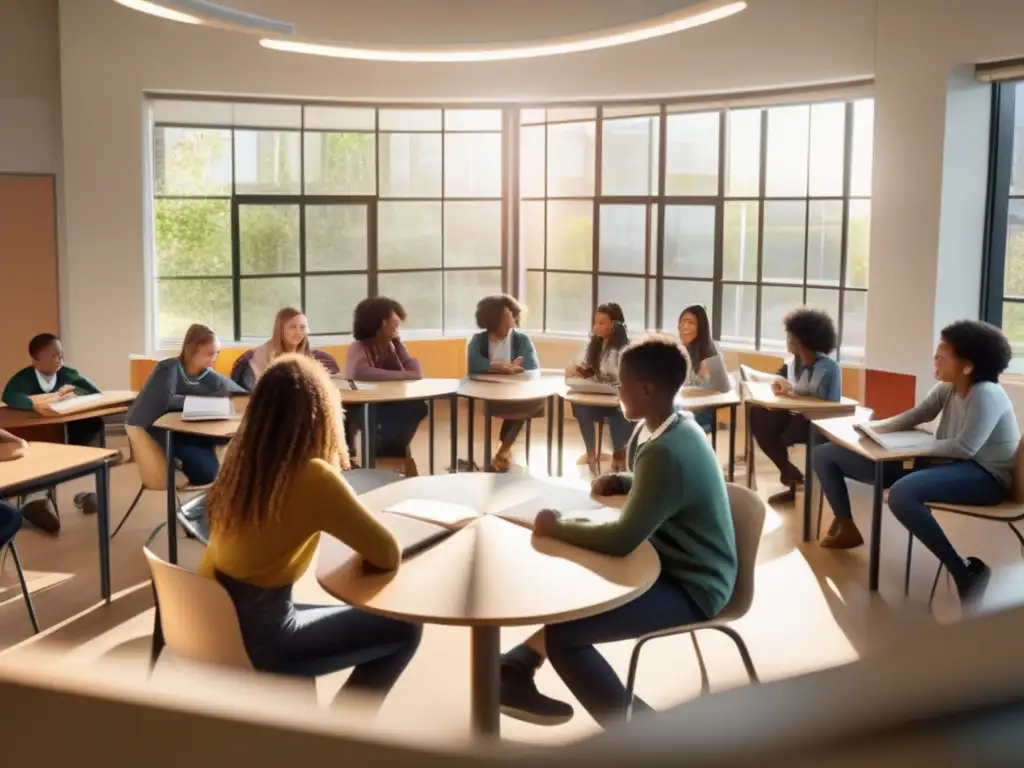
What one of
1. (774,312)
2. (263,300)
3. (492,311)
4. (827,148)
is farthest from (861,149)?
(263,300)

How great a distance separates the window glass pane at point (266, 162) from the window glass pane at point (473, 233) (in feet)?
4.18

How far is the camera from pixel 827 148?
7598 millimetres

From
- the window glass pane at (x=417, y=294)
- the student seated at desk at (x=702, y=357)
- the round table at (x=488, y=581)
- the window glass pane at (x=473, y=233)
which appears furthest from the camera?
the window glass pane at (x=473, y=233)

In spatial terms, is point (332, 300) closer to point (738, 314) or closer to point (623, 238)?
→ point (623, 238)

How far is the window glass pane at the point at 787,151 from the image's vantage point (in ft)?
25.4

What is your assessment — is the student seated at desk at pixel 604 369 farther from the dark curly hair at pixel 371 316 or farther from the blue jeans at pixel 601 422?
the dark curly hair at pixel 371 316

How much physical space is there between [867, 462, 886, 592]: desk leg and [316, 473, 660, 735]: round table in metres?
2.03

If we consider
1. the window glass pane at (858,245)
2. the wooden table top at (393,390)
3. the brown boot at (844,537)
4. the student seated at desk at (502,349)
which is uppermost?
the window glass pane at (858,245)

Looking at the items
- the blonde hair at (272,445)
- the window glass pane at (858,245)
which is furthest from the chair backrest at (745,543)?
the window glass pane at (858,245)

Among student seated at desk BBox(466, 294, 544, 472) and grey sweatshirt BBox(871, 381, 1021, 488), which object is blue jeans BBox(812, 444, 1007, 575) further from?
student seated at desk BBox(466, 294, 544, 472)

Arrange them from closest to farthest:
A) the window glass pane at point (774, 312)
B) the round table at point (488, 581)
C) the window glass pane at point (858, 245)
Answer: the round table at point (488, 581) < the window glass pane at point (858, 245) < the window glass pane at point (774, 312)

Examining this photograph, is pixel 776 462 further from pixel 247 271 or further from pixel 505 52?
pixel 247 271

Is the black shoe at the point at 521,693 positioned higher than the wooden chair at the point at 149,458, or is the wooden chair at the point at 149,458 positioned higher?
the wooden chair at the point at 149,458

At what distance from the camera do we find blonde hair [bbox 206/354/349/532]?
8.13 ft
